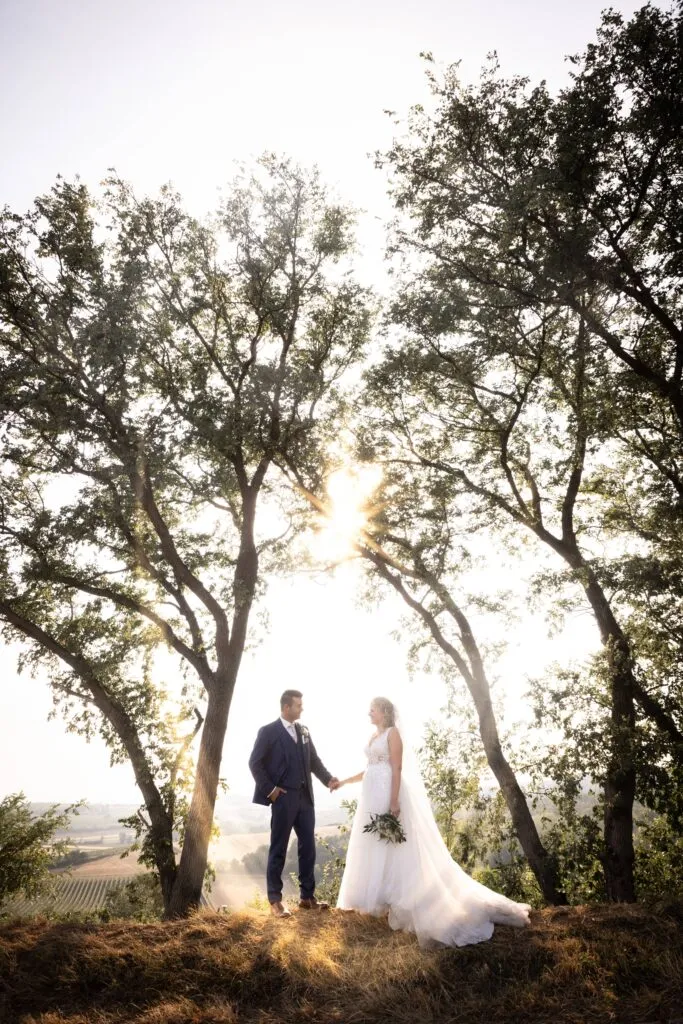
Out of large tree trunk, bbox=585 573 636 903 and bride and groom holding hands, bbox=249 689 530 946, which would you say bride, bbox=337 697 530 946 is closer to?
bride and groom holding hands, bbox=249 689 530 946

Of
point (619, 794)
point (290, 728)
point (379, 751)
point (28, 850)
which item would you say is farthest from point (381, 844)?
point (28, 850)

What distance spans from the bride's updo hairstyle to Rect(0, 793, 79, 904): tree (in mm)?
11708

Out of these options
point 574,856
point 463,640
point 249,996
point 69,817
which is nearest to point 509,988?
point 249,996

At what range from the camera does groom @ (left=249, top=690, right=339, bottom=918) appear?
705 centimetres

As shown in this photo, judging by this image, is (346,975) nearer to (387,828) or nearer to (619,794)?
(387,828)

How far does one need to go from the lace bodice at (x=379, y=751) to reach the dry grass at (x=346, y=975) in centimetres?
197

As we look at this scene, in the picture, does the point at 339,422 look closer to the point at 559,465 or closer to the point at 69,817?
the point at 559,465

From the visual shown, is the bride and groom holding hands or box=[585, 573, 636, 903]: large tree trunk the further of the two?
box=[585, 573, 636, 903]: large tree trunk

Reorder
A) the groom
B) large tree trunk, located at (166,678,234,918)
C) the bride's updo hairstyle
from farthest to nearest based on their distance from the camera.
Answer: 1. large tree trunk, located at (166,678,234,918)
2. the bride's updo hairstyle
3. the groom

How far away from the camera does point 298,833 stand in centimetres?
732

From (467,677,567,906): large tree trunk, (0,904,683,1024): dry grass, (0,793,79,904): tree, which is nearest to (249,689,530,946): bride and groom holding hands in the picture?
(0,904,683,1024): dry grass

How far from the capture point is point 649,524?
1170 centimetres

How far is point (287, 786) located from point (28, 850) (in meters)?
13.6

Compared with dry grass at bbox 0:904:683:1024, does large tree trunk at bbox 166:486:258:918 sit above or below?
above
